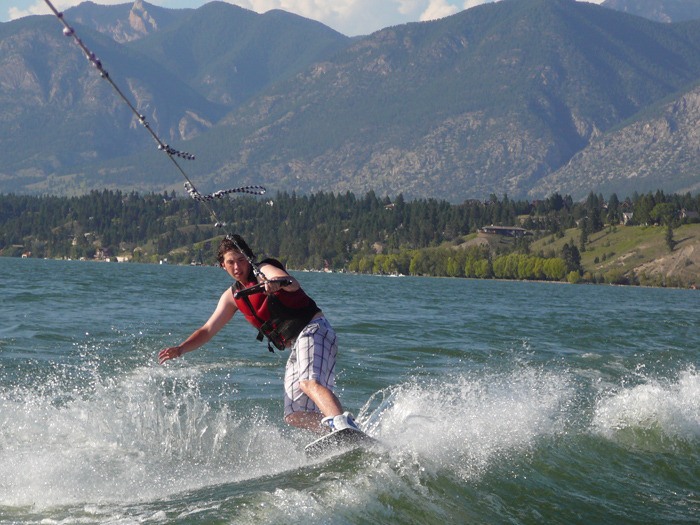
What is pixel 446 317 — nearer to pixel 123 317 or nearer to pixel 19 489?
pixel 123 317

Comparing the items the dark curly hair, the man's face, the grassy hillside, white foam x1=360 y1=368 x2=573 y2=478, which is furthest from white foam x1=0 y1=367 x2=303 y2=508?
the grassy hillside

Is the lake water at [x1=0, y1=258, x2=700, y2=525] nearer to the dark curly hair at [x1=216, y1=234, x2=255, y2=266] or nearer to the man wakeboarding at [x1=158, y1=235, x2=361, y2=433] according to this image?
the man wakeboarding at [x1=158, y1=235, x2=361, y2=433]

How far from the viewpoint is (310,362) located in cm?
948

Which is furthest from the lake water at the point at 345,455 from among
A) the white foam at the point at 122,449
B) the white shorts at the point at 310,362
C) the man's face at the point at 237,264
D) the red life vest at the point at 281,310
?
the man's face at the point at 237,264

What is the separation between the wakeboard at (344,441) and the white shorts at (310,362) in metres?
0.56

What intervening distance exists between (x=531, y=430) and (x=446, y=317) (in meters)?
28.0

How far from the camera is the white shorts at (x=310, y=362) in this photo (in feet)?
31.1

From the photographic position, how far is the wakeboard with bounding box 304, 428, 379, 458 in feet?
29.2

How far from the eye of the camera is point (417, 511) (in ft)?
26.3

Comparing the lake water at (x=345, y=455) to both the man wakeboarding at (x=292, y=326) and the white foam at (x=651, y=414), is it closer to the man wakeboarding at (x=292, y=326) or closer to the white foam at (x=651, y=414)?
the white foam at (x=651, y=414)

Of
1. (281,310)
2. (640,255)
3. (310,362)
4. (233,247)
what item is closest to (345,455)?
(310,362)

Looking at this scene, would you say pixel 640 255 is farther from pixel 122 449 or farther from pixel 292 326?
pixel 292 326

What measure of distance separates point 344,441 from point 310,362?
868 millimetres

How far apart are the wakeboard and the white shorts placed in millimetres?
560
